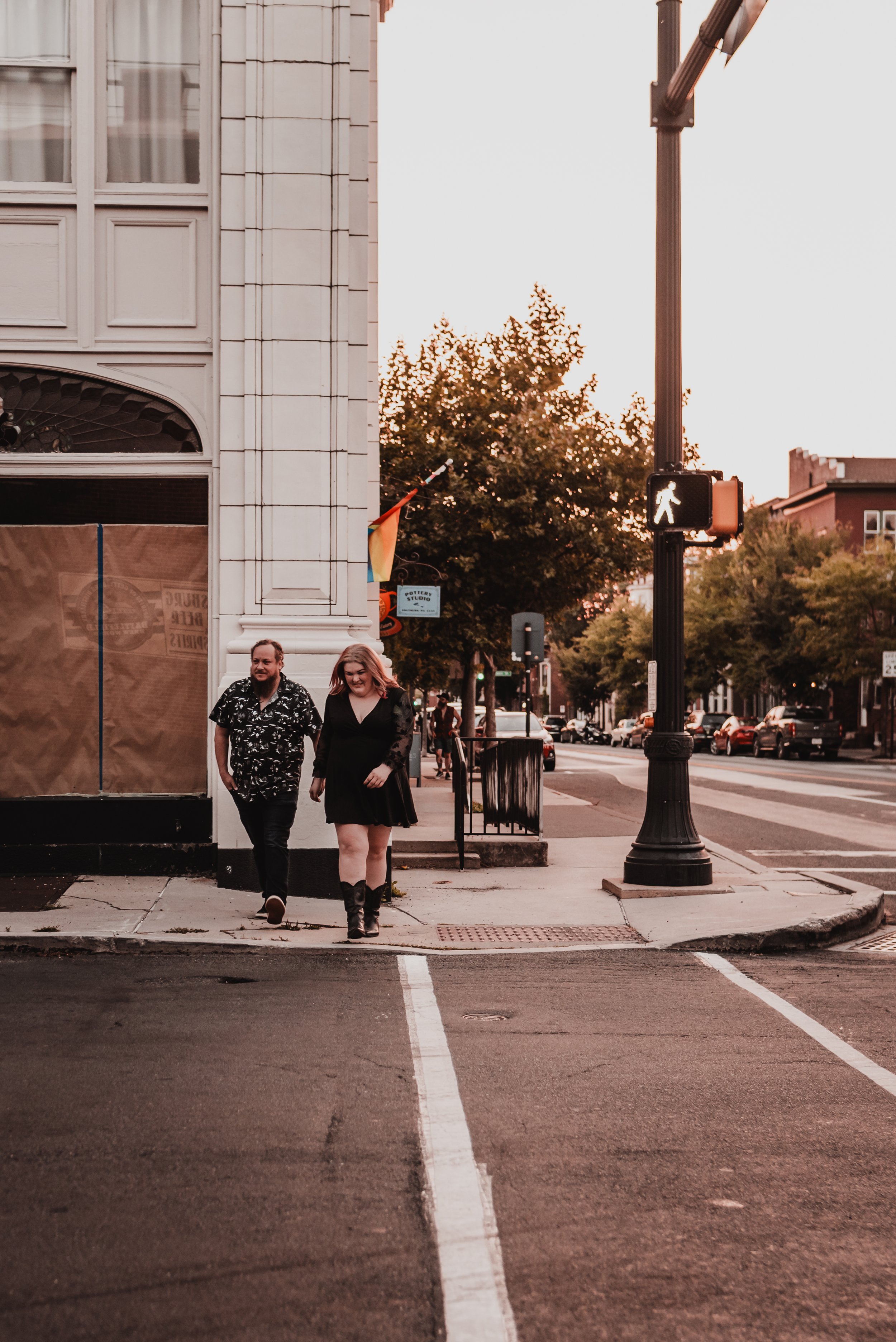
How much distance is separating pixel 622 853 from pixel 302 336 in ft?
21.1

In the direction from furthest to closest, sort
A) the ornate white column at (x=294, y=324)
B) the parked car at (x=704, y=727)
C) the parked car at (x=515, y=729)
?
the parked car at (x=704, y=727)
the parked car at (x=515, y=729)
the ornate white column at (x=294, y=324)

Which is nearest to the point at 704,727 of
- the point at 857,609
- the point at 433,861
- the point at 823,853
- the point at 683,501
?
the point at 857,609

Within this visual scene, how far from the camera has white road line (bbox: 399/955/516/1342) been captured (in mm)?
3354

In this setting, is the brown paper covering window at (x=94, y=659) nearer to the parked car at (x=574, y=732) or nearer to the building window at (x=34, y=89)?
the building window at (x=34, y=89)

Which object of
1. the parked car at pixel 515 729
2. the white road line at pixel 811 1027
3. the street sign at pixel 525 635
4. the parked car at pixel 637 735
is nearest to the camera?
the white road line at pixel 811 1027

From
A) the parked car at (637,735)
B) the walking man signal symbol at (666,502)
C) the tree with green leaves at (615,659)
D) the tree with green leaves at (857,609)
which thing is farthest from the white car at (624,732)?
the walking man signal symbol at (666,502)

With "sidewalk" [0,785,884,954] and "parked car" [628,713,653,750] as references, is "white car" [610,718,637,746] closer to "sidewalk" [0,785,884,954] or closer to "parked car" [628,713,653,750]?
"parked car" [628,713,653,750]

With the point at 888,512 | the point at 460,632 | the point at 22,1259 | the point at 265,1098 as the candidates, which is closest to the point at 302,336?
the point at 265,1098

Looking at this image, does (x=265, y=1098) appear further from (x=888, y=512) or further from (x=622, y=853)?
(x=888, y=512)

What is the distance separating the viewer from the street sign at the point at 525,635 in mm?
25188

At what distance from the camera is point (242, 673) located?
10609 mm

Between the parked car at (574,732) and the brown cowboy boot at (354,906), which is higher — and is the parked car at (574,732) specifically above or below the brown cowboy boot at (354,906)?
below

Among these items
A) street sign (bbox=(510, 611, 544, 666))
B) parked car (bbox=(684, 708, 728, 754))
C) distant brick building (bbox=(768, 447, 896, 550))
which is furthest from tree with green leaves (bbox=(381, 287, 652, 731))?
distant brick building (bbox=(768, 447, 896, 550))

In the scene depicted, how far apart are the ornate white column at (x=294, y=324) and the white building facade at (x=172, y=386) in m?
0.02
